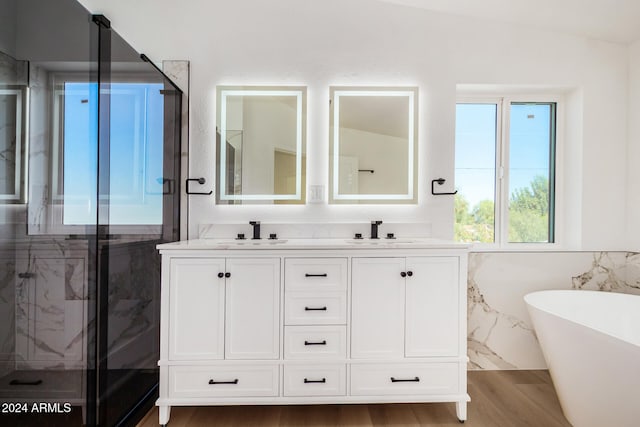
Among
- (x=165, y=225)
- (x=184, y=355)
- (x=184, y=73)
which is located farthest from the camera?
(x=184, y=73)

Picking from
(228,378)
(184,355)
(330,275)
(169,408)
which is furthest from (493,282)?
(169,408)

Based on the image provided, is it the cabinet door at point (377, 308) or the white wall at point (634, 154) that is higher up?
the white wall at point (634, 154)

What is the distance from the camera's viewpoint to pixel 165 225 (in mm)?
1935

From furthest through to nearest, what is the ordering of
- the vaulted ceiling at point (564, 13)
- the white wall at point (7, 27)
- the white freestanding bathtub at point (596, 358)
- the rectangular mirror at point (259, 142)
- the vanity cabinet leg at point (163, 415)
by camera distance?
the rectangular mirror at point (259, 142), the vaulted ceiling at point (564, 13), the vanity cabinet leg at point (163, 415), the white freestanding bathtub at point (596, 358), the white wall at point (7, 27)

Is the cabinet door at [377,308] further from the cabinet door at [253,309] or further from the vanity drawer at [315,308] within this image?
the cabinet door at [253,309]

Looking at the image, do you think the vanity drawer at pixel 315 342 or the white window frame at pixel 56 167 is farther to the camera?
Answer: the vanity drawer at pixel 315 342

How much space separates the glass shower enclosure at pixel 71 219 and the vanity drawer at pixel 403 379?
Answer: 1218mm

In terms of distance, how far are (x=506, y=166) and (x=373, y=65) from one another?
129 centimetres

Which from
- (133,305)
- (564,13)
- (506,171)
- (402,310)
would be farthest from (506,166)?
(133,305)

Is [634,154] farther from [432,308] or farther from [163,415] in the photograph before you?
[163,415]

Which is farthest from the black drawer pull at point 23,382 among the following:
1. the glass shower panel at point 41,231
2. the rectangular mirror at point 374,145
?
the rectangular mirror at point 374,145

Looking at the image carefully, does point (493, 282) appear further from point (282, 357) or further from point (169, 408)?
point (169, 408)

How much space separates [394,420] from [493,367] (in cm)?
96

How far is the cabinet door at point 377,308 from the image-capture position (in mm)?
1631
